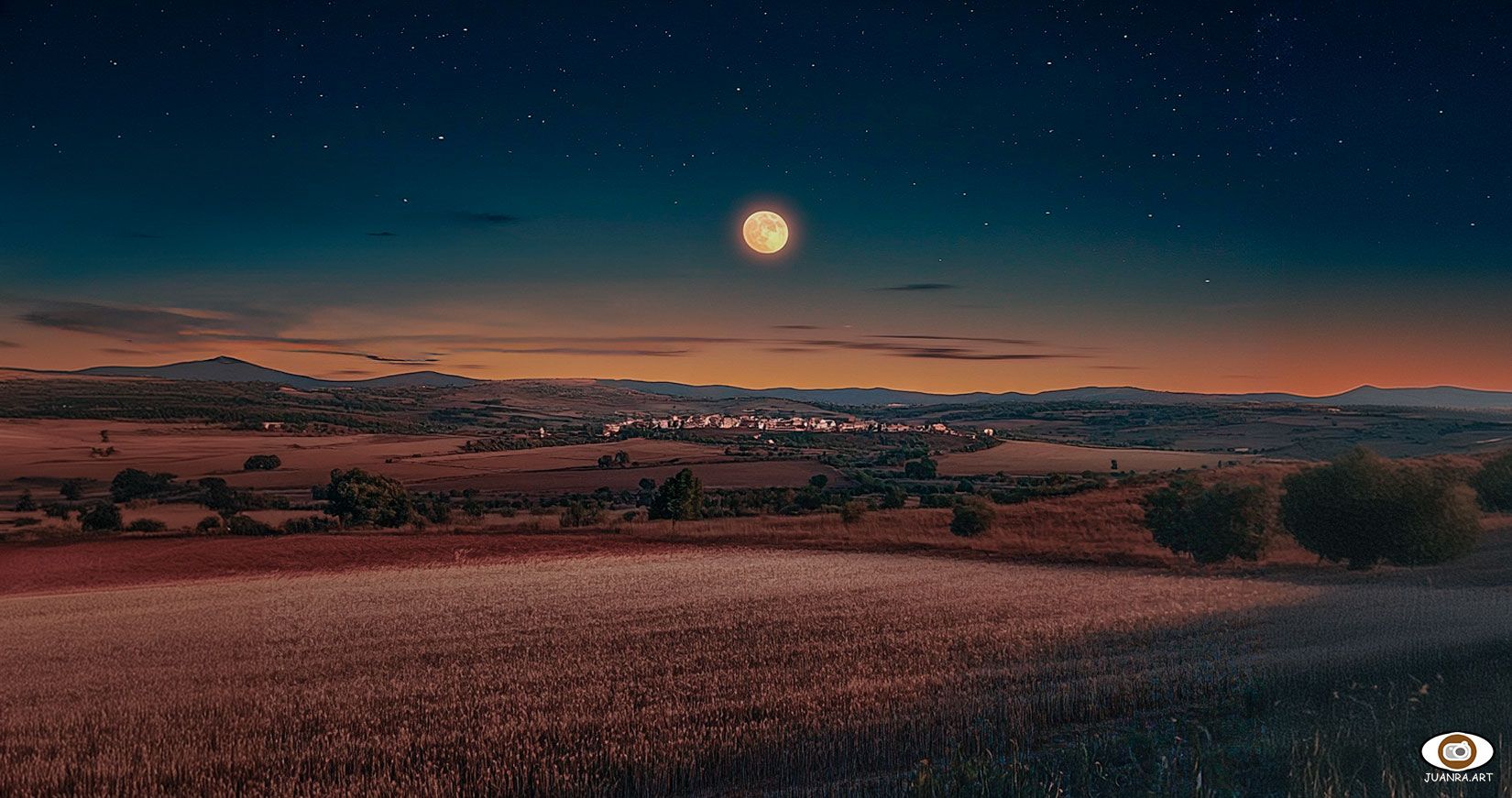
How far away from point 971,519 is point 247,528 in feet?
147

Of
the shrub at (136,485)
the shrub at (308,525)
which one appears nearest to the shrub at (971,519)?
the shrub at (308,525)

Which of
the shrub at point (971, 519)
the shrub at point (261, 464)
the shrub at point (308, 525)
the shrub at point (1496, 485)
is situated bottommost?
the shrub at point (308, 525)

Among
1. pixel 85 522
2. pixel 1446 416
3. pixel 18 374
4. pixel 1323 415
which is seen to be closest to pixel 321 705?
pixel 85 522

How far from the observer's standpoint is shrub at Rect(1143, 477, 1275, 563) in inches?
1377

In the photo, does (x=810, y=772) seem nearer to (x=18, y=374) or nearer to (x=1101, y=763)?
(x=1101, y=763)

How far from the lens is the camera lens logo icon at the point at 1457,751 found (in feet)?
21.5

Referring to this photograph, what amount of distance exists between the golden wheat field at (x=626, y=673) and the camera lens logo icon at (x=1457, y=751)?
3.83m

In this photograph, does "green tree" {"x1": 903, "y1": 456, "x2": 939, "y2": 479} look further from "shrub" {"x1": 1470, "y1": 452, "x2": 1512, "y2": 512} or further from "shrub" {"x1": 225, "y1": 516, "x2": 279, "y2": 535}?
"shrub" {"x1": 225, "y1": 516, "x2": 279, "y2": 535}

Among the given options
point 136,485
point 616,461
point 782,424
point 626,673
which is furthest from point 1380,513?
point 782,424

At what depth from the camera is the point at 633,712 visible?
10.7 meters

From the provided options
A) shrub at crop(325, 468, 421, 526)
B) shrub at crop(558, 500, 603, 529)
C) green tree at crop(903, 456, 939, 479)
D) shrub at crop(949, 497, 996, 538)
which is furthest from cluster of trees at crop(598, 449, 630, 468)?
shrub at crop(949, 497, 996, 538)

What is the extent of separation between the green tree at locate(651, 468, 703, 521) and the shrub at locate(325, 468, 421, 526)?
16683mm

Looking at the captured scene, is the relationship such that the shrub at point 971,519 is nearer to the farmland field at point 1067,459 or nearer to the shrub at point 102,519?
the farmland field at point 1067,459

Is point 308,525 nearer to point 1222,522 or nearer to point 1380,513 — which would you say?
point 1222,522
